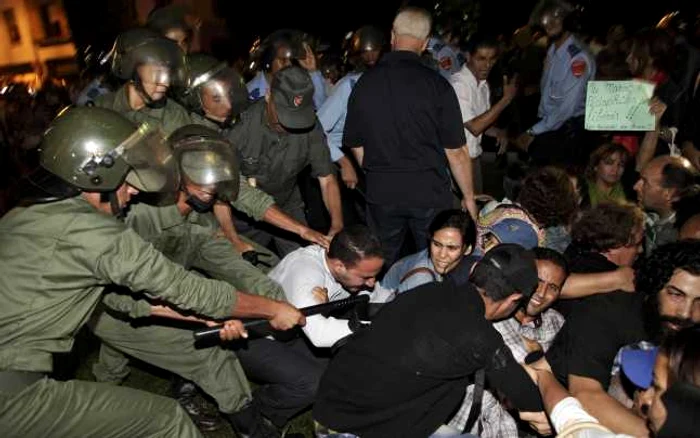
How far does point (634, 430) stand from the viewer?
2.38m

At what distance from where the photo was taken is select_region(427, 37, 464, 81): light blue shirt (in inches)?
301

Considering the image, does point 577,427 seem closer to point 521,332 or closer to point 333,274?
point 521,332

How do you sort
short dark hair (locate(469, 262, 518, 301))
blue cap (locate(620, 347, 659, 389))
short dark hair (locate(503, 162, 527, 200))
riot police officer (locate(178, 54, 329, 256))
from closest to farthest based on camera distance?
blue cap (locate(620, 347, 659, 389)), short dark hair (locate(469, 262, 518, 301)), riot police officer (locate(178, 54, 329, 256)), short dark hair (locate(503, 162, 527, 200))

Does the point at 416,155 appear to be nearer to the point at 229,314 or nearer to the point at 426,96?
the point at 426,96

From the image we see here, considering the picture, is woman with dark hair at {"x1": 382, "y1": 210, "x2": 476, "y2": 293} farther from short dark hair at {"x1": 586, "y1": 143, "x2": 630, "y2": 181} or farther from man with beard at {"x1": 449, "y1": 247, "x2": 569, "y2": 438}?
short dark hair at {"x1": 586, "y1": 143, "x2": 630, "y2": 181}

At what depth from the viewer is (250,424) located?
3369 millimetres

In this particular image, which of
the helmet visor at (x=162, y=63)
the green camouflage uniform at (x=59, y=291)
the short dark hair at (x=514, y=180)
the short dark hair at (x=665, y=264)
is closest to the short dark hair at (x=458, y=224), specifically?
the short dark hair at (x=665, y=264)

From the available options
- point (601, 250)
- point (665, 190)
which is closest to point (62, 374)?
point (601, 250)

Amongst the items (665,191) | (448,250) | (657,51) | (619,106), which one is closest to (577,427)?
(448,250)

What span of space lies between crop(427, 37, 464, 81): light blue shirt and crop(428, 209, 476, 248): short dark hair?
4.42 meters

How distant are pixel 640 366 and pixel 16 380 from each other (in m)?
2.21

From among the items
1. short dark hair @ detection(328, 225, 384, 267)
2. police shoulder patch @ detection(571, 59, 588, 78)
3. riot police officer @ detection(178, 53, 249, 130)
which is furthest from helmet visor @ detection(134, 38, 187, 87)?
police shoulder patch @ detection(571, 59, 588, 78)

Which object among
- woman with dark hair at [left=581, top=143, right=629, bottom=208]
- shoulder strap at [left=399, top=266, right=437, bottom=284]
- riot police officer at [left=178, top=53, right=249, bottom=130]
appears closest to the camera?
shoulder strap at [left=399, top=266, right=437, bottom=284]

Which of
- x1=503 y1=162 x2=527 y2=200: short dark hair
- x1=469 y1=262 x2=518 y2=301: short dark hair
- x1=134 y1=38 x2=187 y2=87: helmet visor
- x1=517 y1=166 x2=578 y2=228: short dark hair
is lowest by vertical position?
x1=503 y1=162 x2=527 y2=200: short dark hair
